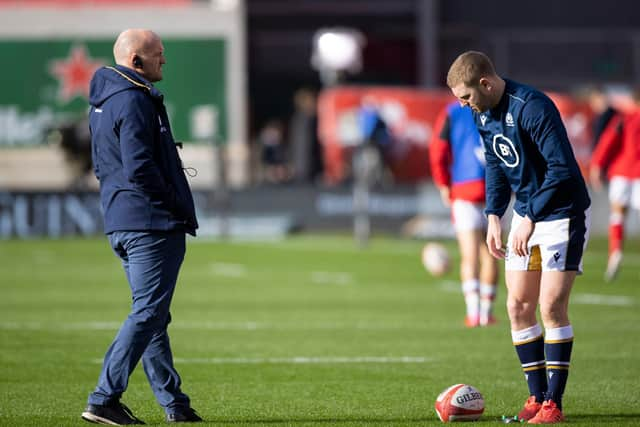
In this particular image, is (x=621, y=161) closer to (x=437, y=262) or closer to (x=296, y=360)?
(x=437, y=262)

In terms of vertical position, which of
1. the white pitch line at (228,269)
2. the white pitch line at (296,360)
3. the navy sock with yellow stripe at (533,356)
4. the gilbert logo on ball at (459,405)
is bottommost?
the white pitch line at (228,269)

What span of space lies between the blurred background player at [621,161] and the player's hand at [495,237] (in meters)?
11.8

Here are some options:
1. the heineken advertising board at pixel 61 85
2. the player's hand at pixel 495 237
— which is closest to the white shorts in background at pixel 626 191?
the player's hand at pixel 495 237

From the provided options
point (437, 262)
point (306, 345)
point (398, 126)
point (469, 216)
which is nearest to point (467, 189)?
point (469, 216)

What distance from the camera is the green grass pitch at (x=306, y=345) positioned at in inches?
356

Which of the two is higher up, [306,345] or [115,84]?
[115,84]

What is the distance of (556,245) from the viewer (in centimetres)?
822

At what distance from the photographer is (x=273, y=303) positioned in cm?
1698

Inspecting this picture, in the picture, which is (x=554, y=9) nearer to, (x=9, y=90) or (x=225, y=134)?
(x=225, y=134)

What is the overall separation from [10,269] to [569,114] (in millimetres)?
18793

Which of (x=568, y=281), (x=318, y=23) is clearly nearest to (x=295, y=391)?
(x=568, y=281)

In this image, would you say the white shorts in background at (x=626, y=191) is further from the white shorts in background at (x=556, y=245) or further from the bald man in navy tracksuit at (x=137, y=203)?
the bald man in navy tracksuit at (x=137, y=203)

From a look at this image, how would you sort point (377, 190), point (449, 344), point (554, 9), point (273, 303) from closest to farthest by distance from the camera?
point (449, 344) < point (273, 303) < point (377, 190) < point (554, 9)

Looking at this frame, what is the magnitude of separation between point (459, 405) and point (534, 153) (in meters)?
1.56
